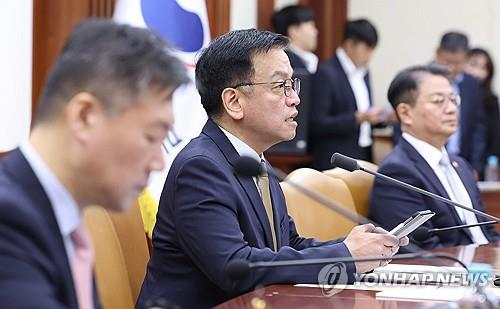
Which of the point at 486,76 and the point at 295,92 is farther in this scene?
the point at 486,76

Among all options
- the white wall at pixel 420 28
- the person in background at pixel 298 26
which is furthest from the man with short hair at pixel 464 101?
the white wall at pixel 420 28

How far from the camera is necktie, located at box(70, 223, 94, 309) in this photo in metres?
1.48

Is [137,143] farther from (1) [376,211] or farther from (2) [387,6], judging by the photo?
(2) [387,6]

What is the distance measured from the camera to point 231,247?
2244 mm

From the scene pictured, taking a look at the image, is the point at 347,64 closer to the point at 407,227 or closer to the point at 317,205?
the point at 317,205

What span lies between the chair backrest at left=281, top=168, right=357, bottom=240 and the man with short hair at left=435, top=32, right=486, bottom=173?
3.15m

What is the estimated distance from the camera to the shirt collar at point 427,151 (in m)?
3.89

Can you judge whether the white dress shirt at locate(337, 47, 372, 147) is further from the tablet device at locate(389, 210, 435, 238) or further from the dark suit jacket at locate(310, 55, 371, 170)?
the tablet device at locate(389, 210, 435, 238)

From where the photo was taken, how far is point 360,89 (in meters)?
6.09

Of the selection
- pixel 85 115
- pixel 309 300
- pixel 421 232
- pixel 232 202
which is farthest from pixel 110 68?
pixel 421 232

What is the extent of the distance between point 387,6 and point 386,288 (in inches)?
240

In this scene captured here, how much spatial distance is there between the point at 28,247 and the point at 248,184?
1162mm

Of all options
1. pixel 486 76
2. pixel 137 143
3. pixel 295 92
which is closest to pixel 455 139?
pixel 486 76

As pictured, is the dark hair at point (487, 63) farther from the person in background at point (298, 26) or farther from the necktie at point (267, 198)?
the necktie at point (267, 198)
